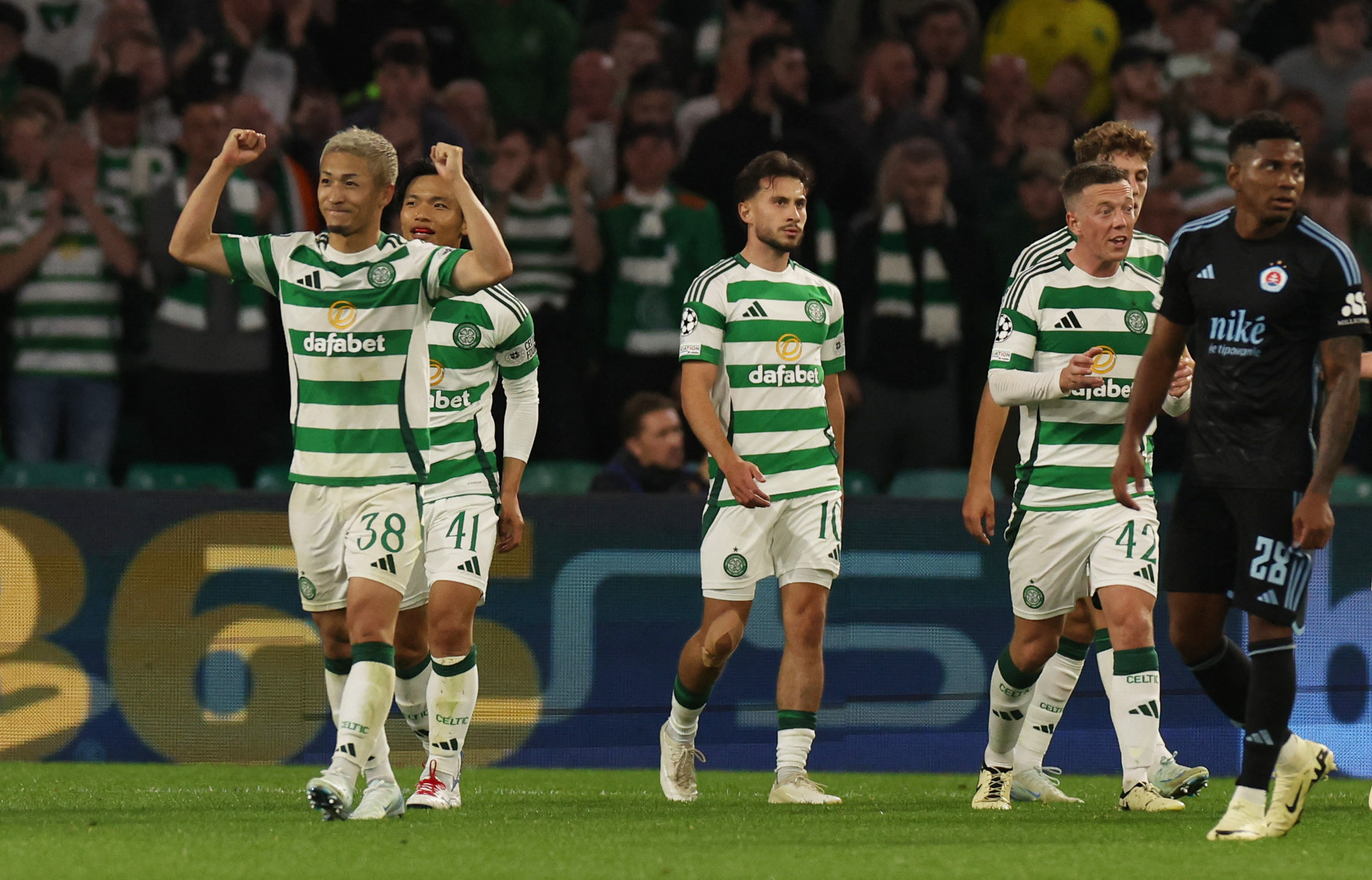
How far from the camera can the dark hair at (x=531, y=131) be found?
11.1 meters

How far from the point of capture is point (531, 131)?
11.1 meters

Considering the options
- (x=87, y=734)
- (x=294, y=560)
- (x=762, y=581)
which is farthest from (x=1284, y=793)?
(x=87, y=734)

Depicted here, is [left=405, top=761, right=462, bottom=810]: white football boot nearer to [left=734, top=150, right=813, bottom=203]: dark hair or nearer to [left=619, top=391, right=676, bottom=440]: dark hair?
[left=734, top=150, right=813, bottom=203]: dark hair

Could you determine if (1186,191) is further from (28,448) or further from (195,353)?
(28,448)

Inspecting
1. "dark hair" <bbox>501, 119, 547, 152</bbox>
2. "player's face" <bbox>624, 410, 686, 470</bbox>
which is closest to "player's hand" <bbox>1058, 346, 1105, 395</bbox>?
"player's face" <bbox>624, 410, 686, 470</bbox>

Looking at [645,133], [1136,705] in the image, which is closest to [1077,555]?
[1136,705]

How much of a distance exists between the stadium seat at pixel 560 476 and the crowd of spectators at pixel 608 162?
347mm

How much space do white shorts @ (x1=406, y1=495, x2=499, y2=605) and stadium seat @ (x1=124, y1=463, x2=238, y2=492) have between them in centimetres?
318

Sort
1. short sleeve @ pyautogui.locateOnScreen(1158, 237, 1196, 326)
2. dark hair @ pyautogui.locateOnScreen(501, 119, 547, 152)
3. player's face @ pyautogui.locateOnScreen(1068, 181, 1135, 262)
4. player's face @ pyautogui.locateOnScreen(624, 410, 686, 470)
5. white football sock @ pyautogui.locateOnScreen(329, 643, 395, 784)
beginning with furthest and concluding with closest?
dark hair @ pyautogui.locateOnScreen(501, 119, 547, 152)
player's face @ pyautogui.locateOnScreen(624, 410, 686, 470)
player's face @ pyautogui.locateOnScreen(1068, 181, 1135, 262)
white football sock @ pyautogui.locateOnScreen(329, 643, 395, 784)
short sleeve @ pyautogui.locateOnScreen(1158, 237, 1196, 326)

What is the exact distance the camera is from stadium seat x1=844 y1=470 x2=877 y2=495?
35.4 feet

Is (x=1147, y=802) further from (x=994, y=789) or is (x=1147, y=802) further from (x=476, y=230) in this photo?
(x=476, y=230)

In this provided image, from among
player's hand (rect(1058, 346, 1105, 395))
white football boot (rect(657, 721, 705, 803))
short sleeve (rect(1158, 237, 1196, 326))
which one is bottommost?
white football boot (rect(657, 721, 705, 803))

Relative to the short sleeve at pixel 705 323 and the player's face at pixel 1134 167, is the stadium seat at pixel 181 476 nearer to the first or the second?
the short sleeve at pixel 705 323

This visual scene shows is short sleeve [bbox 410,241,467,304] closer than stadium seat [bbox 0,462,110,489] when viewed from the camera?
Yes
